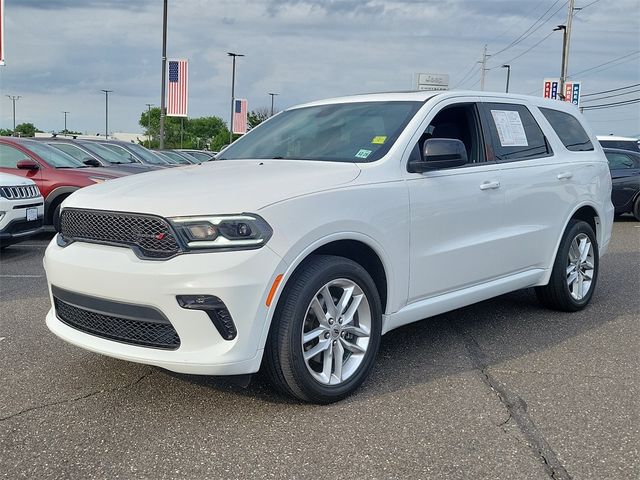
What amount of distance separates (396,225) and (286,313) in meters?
0.95

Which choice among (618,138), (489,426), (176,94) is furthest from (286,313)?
(176,94)

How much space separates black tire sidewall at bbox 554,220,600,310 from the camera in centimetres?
550

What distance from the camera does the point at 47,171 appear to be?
1041 centimetres

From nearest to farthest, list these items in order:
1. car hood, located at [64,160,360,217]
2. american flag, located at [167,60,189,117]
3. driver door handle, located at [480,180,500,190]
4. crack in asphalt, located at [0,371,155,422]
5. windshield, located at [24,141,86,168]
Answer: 1. car hood, located at [64,160,360,217]
2. crack in asphalt, located at [0,371,155,422]
3. driver door handle, located at [480,180,500,190]
4. windshield, located at [24,141,86,168]
5. american flag, located at [167,60,189,117]

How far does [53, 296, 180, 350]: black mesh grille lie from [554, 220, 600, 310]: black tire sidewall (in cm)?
351

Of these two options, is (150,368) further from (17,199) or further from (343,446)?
(17,199)

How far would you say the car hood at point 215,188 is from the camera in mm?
3289

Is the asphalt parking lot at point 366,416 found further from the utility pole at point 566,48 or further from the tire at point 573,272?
the utility pole at point 566,48

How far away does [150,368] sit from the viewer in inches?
164

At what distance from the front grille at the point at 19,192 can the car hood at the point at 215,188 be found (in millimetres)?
5026

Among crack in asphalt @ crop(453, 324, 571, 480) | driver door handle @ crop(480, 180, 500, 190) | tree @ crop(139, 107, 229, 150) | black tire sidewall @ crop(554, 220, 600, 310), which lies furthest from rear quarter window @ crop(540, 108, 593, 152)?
tree @ crop(139, 107, 229, 150)

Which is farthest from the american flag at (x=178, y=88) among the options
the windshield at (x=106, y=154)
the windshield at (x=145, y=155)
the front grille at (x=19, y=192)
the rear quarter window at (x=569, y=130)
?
the rear quarter window at (x=569, y=130)

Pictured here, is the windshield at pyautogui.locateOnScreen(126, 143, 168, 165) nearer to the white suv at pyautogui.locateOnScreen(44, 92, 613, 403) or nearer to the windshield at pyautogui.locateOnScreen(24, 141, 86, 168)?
the windshield at pyautogui.locateOnScreen(24, 141, 86, 168)

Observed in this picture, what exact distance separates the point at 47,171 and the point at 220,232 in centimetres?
822
